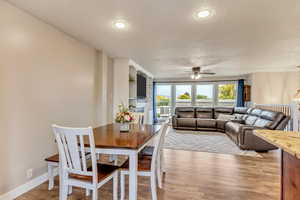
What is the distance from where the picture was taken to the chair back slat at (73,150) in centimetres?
160

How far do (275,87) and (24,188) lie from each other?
7.94m

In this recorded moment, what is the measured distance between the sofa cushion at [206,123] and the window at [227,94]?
1934mm

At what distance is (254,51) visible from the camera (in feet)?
13.1

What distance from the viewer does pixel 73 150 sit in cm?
165

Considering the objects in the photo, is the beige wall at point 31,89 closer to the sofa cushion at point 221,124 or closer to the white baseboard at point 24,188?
the white baseboard at point 24,188

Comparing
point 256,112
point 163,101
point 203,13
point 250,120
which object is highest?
point 203,13

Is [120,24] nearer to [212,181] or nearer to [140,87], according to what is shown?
[212,181]

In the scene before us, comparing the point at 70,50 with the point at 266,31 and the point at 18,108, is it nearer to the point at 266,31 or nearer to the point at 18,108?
the point at 18,108

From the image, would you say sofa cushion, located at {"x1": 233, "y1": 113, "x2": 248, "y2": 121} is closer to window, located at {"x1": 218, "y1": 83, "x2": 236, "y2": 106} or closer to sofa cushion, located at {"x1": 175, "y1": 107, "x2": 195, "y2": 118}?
window, located at {"x1": 218, "y1": 83, "x2": 236, "y2": 106}

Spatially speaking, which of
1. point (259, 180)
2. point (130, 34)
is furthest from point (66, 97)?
point (259, 180)

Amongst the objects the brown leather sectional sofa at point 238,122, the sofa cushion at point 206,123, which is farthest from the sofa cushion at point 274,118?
the sofa cushion at point 206,123

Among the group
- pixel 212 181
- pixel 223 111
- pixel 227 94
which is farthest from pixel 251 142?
pixel 227 94

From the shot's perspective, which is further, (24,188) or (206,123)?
(206,123)

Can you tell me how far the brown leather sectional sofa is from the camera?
13.3ft
